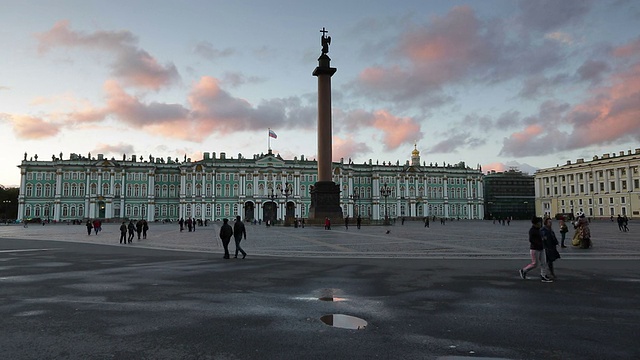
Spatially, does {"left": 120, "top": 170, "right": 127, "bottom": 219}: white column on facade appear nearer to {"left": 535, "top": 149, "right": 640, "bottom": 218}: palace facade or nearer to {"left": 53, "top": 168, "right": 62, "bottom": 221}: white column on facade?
{"left": 53, "top": 168, "right": 62, "bottom": 221}: white column on facade

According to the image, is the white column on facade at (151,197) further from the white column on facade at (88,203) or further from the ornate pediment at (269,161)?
the ornate pediment at (269,161)

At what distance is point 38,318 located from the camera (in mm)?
7219

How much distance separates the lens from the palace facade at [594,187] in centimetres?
9494

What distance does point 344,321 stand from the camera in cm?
700

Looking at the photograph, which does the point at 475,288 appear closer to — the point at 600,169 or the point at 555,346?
the point at 555,346

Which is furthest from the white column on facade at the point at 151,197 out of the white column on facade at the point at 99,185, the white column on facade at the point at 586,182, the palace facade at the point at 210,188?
the white column on facade at the point at 586,182

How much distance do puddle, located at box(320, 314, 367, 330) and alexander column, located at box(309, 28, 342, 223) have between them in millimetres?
40779

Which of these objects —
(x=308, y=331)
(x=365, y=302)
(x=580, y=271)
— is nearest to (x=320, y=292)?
(x=365, y=302)

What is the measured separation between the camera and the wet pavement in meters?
5.60

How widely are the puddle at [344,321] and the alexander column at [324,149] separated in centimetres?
4078

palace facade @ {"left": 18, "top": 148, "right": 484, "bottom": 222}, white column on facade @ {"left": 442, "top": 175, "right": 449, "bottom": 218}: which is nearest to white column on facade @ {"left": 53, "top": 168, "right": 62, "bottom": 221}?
palace facade @ {"left": 18, "top": 148, "right": 484, "bottom": 222}

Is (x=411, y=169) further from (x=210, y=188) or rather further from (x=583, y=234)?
(x=583, y=234)

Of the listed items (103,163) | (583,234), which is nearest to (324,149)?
(583,234)

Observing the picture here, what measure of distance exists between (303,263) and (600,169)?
110536mm
